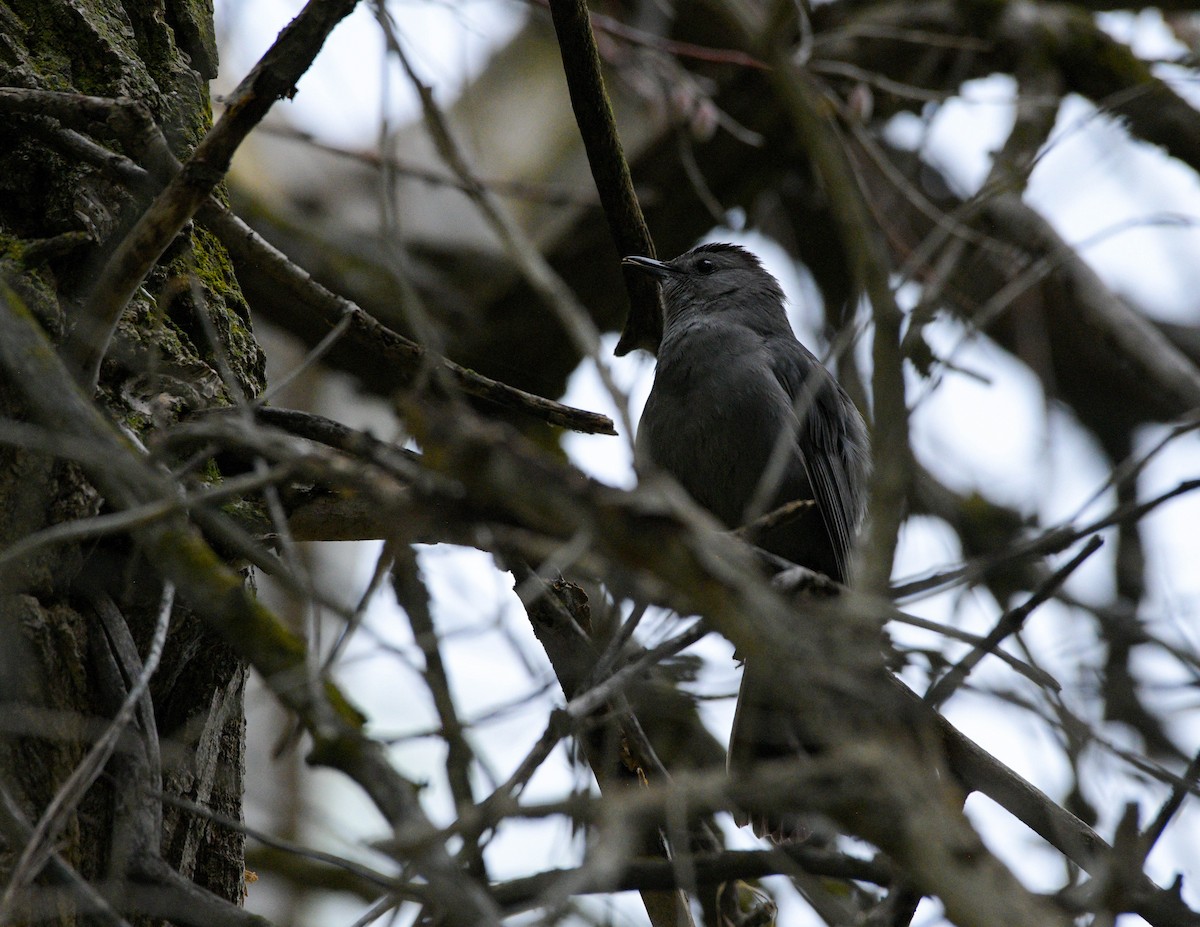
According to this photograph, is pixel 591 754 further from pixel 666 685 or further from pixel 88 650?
pixel 88 650

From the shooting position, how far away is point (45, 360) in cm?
217

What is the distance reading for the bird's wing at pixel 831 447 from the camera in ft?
16.4

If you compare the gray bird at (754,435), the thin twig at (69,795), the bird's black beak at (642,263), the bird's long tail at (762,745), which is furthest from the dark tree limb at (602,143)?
the thin twig at (69,795)

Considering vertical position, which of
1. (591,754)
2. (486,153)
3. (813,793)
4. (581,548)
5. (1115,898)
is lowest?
(1115,898)

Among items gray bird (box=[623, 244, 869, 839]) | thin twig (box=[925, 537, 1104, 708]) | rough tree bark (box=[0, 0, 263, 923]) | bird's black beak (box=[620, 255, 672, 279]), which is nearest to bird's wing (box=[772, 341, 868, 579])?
gray bird (box=[623, 244, 869, 839])

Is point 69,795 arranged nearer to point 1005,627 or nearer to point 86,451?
point 86,451

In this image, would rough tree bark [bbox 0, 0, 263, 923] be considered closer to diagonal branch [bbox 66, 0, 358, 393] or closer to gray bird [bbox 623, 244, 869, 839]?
diagonal branch [bbox 66, 0, 358, 393]

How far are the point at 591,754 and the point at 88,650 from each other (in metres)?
1.31

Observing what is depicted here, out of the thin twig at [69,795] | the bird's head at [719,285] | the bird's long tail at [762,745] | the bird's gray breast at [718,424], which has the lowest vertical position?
the thin twig at [69,795]

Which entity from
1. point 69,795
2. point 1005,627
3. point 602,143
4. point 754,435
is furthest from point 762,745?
point 69,795

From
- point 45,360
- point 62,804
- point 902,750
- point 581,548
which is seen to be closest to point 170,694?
point 62,804

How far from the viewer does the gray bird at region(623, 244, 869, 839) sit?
486 centimetres

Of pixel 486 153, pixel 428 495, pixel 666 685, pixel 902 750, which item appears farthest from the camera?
pixel 486 153

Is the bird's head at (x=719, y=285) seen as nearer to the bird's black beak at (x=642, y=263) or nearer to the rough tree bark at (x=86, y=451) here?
the bird's black beak at (x=642, y=263)
